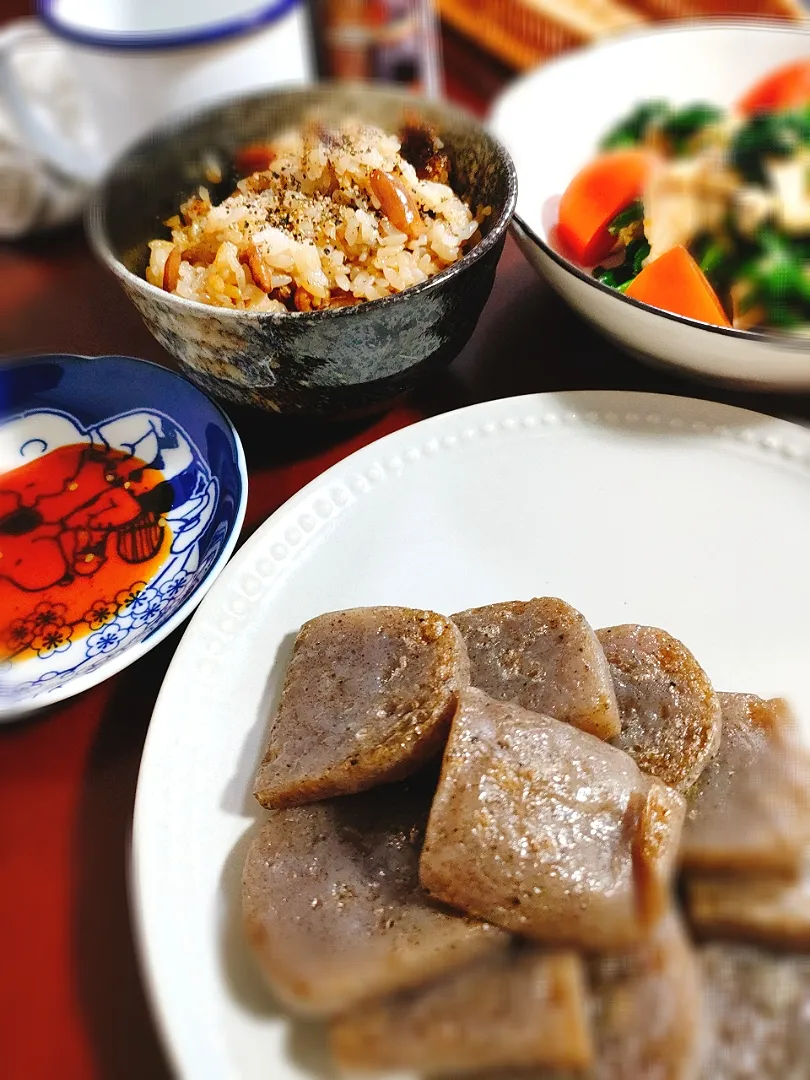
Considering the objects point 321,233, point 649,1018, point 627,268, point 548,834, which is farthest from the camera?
point 627,268

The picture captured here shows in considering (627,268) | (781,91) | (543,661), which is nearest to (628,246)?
(627,268)

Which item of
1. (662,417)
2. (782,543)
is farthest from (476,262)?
(782,543)

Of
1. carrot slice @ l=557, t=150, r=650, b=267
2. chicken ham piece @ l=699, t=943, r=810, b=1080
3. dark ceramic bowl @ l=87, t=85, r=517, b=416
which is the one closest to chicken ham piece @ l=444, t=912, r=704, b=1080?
chicken ham piece @ l=699, t=943, r=810, b=1080

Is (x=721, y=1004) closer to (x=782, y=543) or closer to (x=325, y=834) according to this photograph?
(x=325, y=834)

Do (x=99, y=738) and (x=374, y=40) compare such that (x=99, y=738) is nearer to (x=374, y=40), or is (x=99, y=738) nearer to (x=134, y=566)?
(x=134, y=566)

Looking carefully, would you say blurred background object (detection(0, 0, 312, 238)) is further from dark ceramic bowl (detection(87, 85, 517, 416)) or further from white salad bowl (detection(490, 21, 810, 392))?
white salad bowl (detection(490, 21, 810, 392))

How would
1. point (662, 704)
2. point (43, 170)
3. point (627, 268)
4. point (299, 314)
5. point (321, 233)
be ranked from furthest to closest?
point (43, 170)
point (627, 268)
point (321, 233)
point (299, 314)
point (662, 704)
